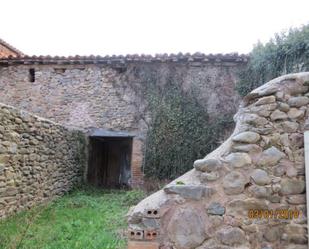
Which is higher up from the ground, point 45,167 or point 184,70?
point 184,70

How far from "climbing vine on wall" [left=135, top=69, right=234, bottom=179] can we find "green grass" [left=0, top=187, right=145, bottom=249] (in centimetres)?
159

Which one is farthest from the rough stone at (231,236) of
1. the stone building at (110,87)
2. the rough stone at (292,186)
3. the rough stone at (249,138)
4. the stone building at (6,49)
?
the stone building at (6,49)

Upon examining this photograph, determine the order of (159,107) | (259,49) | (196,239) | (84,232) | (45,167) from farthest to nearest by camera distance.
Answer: (159,107), (259,49), (45,167), (84,232), (196,239)

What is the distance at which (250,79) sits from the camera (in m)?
9.38

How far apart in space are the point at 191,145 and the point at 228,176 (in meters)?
6.05

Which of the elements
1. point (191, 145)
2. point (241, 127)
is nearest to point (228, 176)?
point (241, 127)

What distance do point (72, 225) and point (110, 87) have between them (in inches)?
216

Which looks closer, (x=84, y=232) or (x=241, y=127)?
(x=241, y=127)

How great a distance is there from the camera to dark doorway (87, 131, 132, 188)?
11.7m

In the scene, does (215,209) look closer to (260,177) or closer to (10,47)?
(260,177)

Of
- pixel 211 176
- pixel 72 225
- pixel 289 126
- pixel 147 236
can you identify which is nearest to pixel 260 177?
pixel 211 176

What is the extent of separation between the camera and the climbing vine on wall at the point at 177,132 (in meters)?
9.30

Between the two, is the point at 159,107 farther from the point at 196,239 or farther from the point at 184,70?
the point at 196,239
